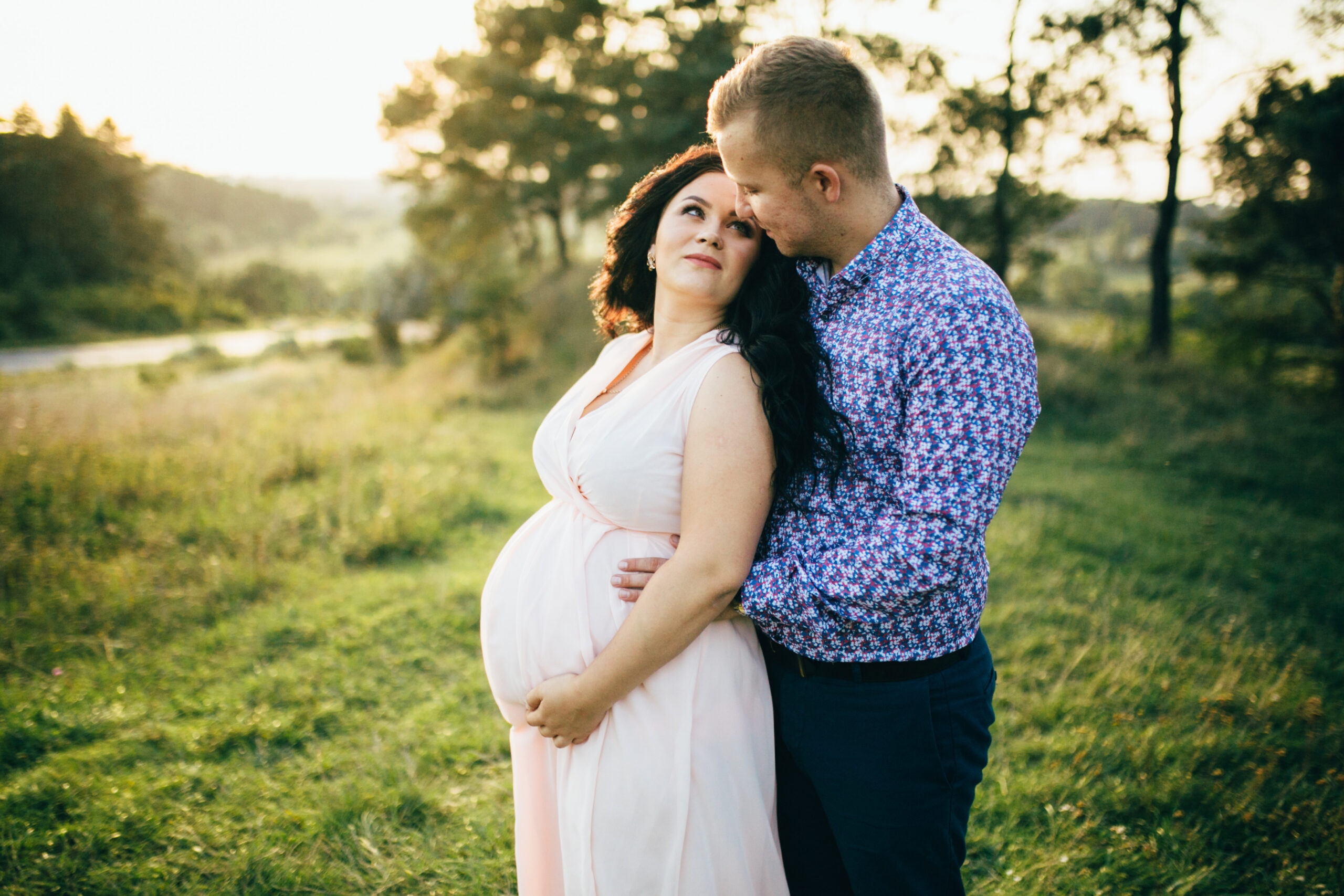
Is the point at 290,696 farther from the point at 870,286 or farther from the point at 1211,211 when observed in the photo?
the point at 1211,211

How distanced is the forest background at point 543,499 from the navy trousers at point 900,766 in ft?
4.73

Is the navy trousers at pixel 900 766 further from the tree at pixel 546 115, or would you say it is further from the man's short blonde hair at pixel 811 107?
the tree at pixel 546 115

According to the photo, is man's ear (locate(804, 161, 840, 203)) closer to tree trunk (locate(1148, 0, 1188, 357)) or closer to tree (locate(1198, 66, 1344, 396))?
tree (locate(1198, 66, 1344, 396))

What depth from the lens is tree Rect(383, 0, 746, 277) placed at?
13711mm

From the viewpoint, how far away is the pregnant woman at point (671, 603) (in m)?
1.50

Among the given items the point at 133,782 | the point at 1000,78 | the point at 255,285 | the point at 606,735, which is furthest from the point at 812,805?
the point at 255,285

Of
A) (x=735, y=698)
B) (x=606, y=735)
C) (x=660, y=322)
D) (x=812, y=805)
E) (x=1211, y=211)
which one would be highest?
(x=1211, y=211)

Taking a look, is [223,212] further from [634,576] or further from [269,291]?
[634,576]

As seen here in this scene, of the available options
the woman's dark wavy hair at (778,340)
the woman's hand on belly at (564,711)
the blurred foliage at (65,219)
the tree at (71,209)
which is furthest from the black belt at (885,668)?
the tree at (71,209)

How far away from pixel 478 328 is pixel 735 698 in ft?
45.2

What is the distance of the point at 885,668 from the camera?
1426mm

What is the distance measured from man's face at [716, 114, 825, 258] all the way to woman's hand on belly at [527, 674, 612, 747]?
1.18 meters

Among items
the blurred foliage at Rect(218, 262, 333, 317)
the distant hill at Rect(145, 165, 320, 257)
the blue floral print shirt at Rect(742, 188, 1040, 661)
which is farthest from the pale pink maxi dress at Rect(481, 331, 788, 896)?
the distant hill at Rect(145, 165, 320, 257)

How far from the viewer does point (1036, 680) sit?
3.75 metres
